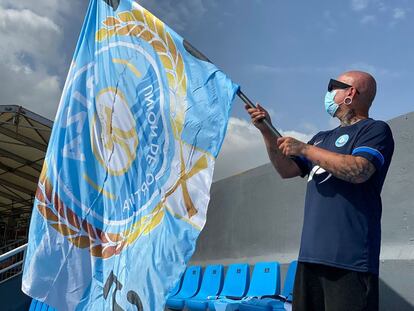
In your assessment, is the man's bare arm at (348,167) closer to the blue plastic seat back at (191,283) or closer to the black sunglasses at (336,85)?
the black sunglasses at (336,85)

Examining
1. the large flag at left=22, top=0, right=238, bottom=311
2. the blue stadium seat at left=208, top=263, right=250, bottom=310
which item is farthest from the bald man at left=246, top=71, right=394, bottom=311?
the blue stadium seat at left=208, top=263, right=250, bottom=310

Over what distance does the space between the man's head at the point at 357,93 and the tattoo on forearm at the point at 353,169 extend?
0.41 meters

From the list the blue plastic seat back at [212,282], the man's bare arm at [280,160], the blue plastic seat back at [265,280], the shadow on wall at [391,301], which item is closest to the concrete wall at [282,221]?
the shadow on wall at [391,301]

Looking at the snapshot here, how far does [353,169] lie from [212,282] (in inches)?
155

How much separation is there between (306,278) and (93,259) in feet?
4.48

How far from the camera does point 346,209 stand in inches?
79.1

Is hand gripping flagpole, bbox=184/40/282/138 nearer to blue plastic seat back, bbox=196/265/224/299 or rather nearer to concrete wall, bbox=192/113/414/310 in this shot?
concrete wall, bbox=192/113/414/310

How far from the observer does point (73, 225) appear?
294 cm

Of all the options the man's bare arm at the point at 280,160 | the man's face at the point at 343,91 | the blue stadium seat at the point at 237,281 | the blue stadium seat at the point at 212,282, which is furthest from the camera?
the blue stadium seat at the point at 212,282

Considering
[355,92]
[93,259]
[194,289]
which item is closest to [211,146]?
[355,92]

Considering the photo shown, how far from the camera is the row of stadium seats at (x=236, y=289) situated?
12.5 ft

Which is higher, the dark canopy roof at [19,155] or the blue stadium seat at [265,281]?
the dark canopy roof at [19,155]

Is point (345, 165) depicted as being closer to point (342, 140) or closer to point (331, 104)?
point (342, 140)

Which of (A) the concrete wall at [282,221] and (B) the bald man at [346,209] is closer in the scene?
(B) the bald man at [346,209]
